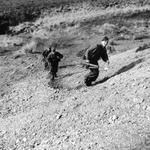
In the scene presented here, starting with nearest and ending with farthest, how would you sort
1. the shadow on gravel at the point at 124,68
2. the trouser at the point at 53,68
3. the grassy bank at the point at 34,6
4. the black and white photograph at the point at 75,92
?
the black and white photograph at the point at 75,92 → the shadow on gravel at the point at 124,68 → the trouser at the point at 53,68 → the grassy bank at the point at 34,6

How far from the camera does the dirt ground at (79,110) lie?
7.99 metres

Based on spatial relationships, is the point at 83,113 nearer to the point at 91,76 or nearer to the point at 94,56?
the point at 91,76

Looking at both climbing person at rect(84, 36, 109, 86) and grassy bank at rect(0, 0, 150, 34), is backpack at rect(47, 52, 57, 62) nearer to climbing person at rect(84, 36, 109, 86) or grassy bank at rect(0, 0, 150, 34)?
climbing person at rect(84, 36, 109, 86)

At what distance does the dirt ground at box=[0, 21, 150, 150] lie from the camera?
7.99 m

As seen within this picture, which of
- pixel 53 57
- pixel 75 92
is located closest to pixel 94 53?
pixel 75 92

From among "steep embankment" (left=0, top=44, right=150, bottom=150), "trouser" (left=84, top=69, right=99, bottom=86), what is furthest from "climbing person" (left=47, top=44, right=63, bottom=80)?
"trouser" (left=84, top=69, right=99, bottom=86)

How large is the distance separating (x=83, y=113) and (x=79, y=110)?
0.29 m

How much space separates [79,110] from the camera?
31.6ft

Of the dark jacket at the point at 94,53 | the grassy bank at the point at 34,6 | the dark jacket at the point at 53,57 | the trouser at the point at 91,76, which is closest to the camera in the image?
the dark jacket at the point at 94,53

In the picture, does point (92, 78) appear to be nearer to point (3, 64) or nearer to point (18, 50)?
point (3, 64)

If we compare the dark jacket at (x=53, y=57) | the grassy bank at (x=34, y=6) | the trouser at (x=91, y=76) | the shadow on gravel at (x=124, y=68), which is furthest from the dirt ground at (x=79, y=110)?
the grassy bank at (x=34, y=6)

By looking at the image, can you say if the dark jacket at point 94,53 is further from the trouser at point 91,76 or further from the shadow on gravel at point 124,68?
the shadow on gravel at point 124,68

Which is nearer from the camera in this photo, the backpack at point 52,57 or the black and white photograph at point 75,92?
the black and white photograph at point 75,92

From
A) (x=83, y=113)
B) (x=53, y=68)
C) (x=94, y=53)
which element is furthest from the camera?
(x=53, y=68)
